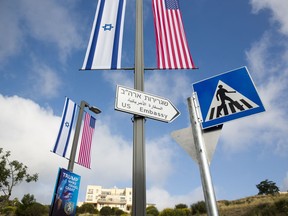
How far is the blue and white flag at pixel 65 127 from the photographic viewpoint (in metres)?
8.52

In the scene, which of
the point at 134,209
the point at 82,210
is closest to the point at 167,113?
the point at 134,209

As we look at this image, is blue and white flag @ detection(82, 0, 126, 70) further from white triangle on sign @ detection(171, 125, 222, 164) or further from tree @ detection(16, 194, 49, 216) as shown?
tree @ detection(16, 194, 49, 216)

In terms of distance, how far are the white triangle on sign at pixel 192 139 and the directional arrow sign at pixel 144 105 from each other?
1.33 metres

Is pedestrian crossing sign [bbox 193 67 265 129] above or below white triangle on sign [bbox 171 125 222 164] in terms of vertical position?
above

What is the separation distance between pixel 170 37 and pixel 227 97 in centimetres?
362

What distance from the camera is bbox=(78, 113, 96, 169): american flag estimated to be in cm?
923

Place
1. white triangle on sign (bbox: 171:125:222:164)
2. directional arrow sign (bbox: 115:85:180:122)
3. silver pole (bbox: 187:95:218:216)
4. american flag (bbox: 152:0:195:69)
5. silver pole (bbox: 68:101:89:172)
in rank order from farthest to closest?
1. silver pole (bbox: 68:101:89:172)
2. american flag (bbox: 152:0:195:69)
3. directional arrow sign (bbox: 115:85:180:122)
4. white triangle on sign (bbox: 171:125:222:164)
5. silver pole (bbox: 187:95:218:216)

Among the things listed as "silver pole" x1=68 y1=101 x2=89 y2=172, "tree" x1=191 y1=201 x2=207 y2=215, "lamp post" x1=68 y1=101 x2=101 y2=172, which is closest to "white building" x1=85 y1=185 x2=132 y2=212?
"tree" x1=191 y1=201 x2=207 y2=215

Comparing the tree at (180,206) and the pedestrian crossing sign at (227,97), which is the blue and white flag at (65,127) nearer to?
the pedestrian crossing sign at (227,97)

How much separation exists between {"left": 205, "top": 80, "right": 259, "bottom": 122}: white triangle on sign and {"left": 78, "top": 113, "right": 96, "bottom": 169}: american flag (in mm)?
7263

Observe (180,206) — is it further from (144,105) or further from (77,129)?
(144,105)

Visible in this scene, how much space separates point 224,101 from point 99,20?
4.42m

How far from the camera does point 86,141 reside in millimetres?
9711

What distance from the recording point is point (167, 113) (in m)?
4.02
